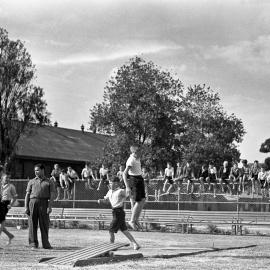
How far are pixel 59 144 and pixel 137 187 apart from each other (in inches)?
1908

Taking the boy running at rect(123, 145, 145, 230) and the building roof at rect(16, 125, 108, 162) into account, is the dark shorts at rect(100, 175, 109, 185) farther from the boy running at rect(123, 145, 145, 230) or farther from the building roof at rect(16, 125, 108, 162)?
the building roof at rect(16, 125, 108, 162)

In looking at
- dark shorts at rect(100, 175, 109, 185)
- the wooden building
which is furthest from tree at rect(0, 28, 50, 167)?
dark shorts at rect(100, 175, 109, 185)

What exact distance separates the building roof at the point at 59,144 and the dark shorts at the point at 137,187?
3818 centimetres

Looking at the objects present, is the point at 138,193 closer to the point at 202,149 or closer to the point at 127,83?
the point at 127,83

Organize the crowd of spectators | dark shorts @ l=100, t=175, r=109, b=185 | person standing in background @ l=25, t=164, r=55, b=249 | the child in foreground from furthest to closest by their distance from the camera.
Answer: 1. dark shorts @ l=100, t=175, r=109, b=185
2. the crowd of spectators
3. person standing in background @ l=25, t=164, r=55, b=249
4. the child in foreground

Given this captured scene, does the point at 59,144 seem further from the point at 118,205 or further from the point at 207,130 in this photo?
the point at 118,205

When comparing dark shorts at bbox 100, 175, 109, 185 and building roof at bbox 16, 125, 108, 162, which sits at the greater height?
building roof at bbox 16, 125, 108, 162

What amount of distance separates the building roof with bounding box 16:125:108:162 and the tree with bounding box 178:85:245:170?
29.5 ft

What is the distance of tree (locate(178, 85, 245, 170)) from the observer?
2306 inches

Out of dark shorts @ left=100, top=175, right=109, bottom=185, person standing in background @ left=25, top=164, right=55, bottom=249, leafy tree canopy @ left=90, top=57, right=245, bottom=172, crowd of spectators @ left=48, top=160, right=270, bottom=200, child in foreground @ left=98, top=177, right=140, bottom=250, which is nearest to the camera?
child in foreground @ left=98, top=177, right=140, bottom=250

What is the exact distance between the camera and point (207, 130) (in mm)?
63719

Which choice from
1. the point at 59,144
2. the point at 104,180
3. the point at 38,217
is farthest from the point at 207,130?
the point at 38,217

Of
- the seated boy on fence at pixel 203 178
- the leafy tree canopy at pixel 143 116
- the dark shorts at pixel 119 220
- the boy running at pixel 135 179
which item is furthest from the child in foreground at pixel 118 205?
the leafy tree canopy at pixel 143 116

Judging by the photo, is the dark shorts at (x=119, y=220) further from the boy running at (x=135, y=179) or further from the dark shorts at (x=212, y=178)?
the dark shorts at (x=212, y=178)
